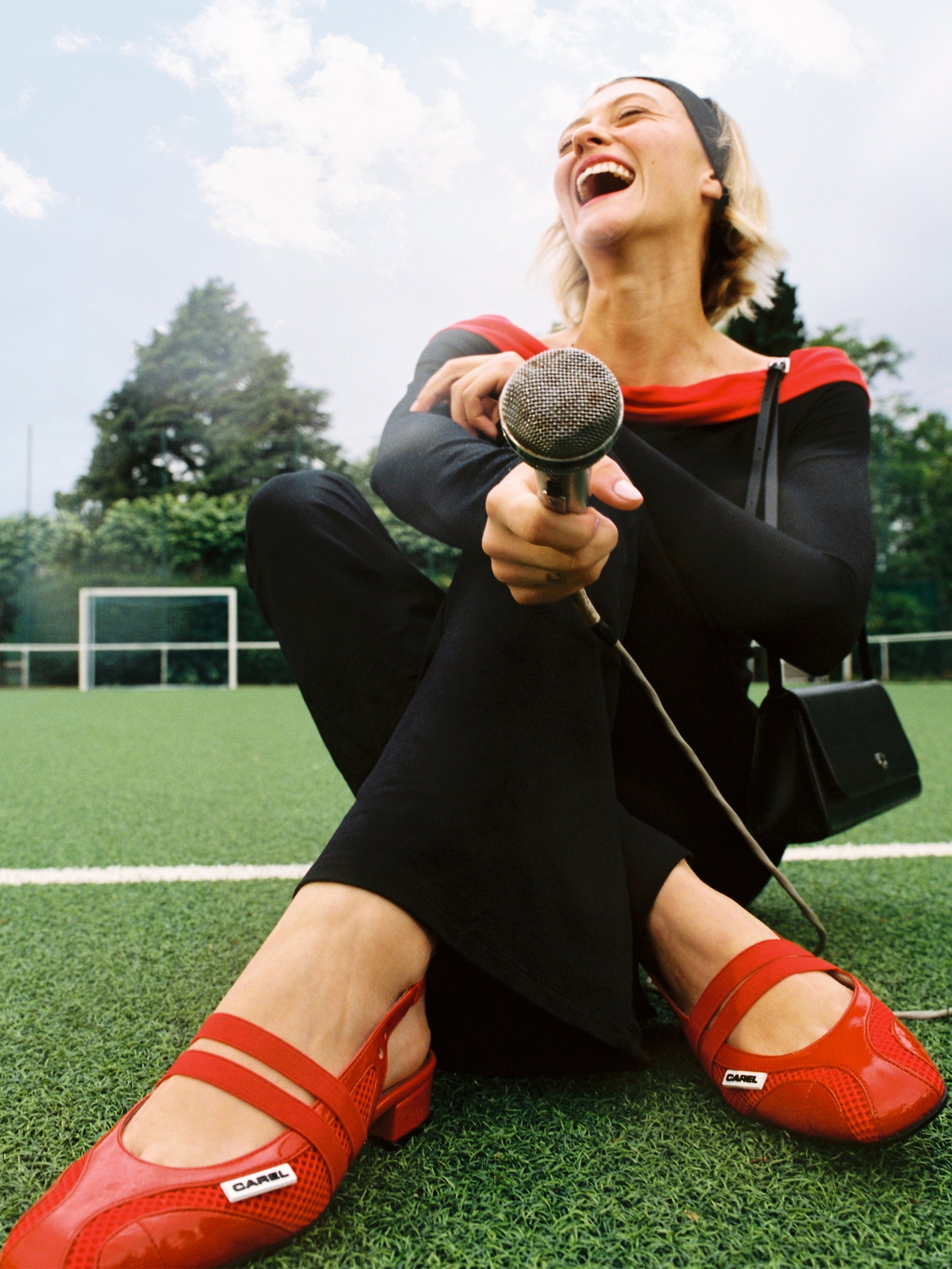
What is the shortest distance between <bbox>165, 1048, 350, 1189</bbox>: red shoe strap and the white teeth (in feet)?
3.83

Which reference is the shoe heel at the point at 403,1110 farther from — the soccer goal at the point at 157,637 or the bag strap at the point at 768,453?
the soccer goal at the point at 157,637

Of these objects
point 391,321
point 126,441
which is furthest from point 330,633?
point 126,441

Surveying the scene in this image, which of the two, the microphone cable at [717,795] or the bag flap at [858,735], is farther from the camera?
the bag flap at [858,735]

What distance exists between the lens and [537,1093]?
0.84 metres

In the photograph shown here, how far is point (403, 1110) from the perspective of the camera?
0.73m

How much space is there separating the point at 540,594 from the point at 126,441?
29.1 m

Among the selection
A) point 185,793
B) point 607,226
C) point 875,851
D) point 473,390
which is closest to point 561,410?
point 473,390

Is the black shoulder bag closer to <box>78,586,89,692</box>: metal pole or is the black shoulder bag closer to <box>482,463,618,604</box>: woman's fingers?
<box>482,463,618,604</box>: woman's fingers

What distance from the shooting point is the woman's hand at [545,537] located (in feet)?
2.16

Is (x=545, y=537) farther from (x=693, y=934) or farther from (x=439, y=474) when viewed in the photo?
(x=693, y=934)

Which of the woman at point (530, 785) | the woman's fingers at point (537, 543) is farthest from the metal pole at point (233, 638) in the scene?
the woman's fingers at point (537, 543)

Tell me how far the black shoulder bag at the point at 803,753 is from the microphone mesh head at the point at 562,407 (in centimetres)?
52

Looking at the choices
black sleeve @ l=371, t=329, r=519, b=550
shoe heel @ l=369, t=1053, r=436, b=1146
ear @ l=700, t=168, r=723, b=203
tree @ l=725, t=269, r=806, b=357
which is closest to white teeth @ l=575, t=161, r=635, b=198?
ear @ l=700, t=168, r=723, b=203

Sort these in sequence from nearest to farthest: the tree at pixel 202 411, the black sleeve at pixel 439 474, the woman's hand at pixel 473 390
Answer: the black sleeve at pixel 439 474, the woman's hand at pixel 473 390, the tree at pixel 202 411
